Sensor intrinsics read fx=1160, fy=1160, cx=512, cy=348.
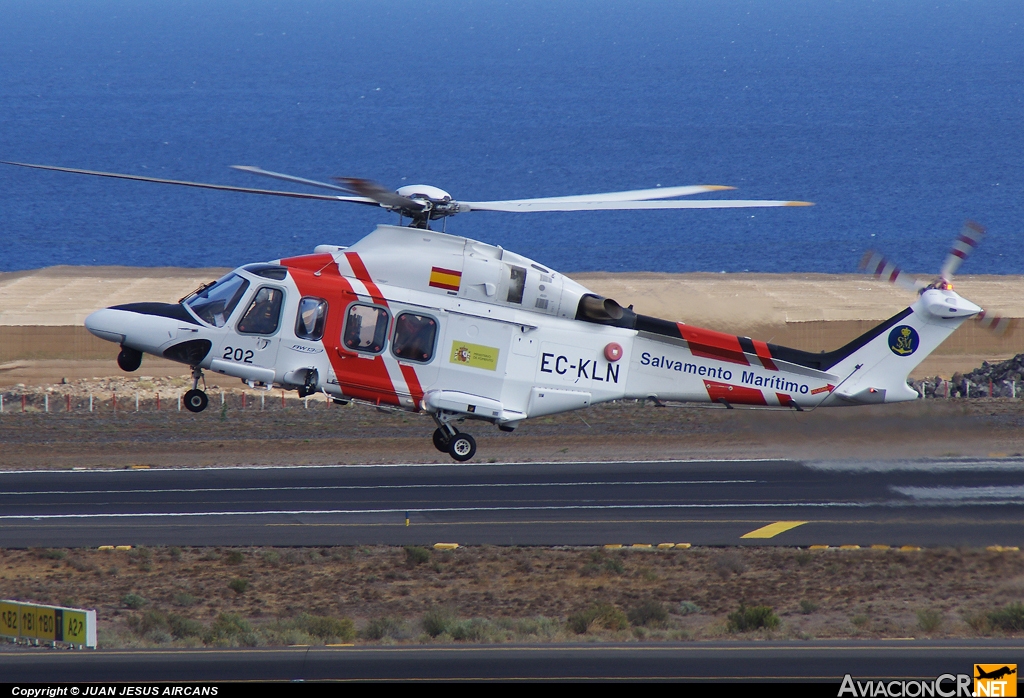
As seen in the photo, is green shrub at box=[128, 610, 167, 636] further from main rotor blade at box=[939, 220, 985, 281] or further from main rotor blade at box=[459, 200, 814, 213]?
main rotor blade at box=[939, 220, 985, 281]

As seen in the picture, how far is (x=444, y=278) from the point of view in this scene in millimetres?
19219

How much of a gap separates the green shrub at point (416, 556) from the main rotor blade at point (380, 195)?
42.2 feet

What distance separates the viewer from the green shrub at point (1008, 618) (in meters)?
25.9

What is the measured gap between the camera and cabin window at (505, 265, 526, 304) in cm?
1938

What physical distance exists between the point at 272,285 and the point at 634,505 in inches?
675

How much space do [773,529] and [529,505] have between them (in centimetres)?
697

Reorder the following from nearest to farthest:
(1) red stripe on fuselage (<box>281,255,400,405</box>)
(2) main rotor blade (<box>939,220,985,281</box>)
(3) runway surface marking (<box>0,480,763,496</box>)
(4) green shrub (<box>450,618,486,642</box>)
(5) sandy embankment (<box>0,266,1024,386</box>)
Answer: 1. (1) red stripe on fuselage (<box>281,255,400,405</box>)
2. (2) main rotor blade (<box>939,220,985,281</box>)
3. (4) green shrub (<box>450,618,486,642</box>)
4. (3) runway surface marking (<box>0,480,763,496</box>)
5. (5) sandy embankment (<box>0,266,1024,386</box>)

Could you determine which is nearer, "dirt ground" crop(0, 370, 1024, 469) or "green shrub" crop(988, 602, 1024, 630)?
"green shrub" crop(988, 602, 1024, 630)

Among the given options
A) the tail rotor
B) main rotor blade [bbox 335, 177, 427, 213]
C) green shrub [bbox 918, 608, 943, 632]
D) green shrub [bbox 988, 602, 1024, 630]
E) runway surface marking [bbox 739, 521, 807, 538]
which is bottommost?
green shrub [bbox 918, 608, 943, 632]

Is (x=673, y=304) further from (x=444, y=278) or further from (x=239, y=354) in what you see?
(x=239, y=354)

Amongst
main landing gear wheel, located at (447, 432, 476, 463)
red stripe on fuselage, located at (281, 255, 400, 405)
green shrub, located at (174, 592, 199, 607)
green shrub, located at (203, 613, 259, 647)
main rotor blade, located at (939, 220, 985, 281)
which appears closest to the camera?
red stripe on fuselage, located at (281, 255, 400, 405)

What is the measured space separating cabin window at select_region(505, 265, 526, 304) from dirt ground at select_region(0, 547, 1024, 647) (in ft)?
29.4

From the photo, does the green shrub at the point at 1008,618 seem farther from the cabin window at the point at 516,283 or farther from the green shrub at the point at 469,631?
the cabin window at the point at 516,283

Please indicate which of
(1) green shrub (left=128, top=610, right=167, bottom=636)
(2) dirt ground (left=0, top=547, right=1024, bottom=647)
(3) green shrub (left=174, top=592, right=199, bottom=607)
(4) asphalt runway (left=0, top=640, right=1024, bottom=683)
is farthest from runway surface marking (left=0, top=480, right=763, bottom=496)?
(4) asphalt runway (left=0, top=640, right=1024, bottom=683)
